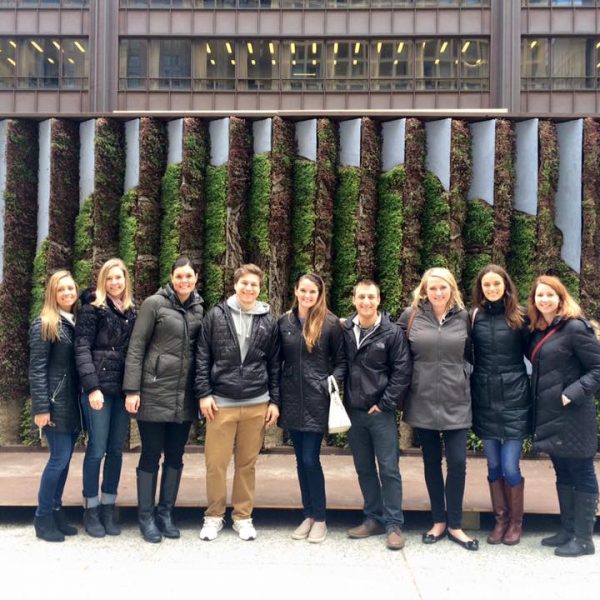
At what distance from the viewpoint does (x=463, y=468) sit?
484 cm

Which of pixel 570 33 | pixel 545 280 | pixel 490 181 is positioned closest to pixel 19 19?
pixel 570 33

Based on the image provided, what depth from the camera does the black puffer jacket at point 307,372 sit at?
489cm

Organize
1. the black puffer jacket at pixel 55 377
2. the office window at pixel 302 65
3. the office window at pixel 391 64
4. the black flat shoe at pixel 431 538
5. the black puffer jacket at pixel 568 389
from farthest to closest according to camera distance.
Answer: the office window at pixel 302 65 → the office window at pixel 391 64 → the black flat shoe at pixel 431 538 → the black puffer jacket at pixel 55 377 → the black puffer jacket at pixel 568 389

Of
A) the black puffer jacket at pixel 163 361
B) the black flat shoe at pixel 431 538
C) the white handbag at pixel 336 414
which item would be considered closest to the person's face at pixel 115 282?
the black puffer jacket at pixel 163 361

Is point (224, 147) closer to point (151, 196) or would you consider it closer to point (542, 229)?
point (151, 196)

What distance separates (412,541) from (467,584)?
2.76 feet

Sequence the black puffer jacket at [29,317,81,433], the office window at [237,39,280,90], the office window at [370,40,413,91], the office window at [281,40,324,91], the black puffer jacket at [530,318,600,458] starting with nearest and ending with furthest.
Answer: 1. the black puffer jacket at [530,318,600,458]
2. the black puffer jacket at [29,317,81,433]
3. the office window at [370,40,413,91]
4. the office window at [281,40,324,91]
5. the office window at [237,39,280,90]

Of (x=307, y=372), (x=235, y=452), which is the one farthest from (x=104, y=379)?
(x=307, y=372)

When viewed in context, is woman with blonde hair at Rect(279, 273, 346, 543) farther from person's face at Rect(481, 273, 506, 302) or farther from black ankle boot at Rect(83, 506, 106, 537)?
black ankle boot at Rect(83, 506, 106, 537)

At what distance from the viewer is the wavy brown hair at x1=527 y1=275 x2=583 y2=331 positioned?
480 cm

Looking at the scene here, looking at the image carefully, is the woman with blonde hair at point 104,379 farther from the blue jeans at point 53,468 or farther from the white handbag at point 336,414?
the white handbag at point 336,414

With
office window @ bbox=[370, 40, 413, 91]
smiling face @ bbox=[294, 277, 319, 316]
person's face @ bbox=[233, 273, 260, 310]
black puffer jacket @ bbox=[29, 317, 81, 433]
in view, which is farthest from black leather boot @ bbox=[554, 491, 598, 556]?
office window @ bbox=[370, 40, 413, 91]

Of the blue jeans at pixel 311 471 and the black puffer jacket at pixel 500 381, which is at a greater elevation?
the black puffer jacket at pixel 500 381

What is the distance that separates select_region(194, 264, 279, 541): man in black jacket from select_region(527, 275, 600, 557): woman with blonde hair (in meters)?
2.11
